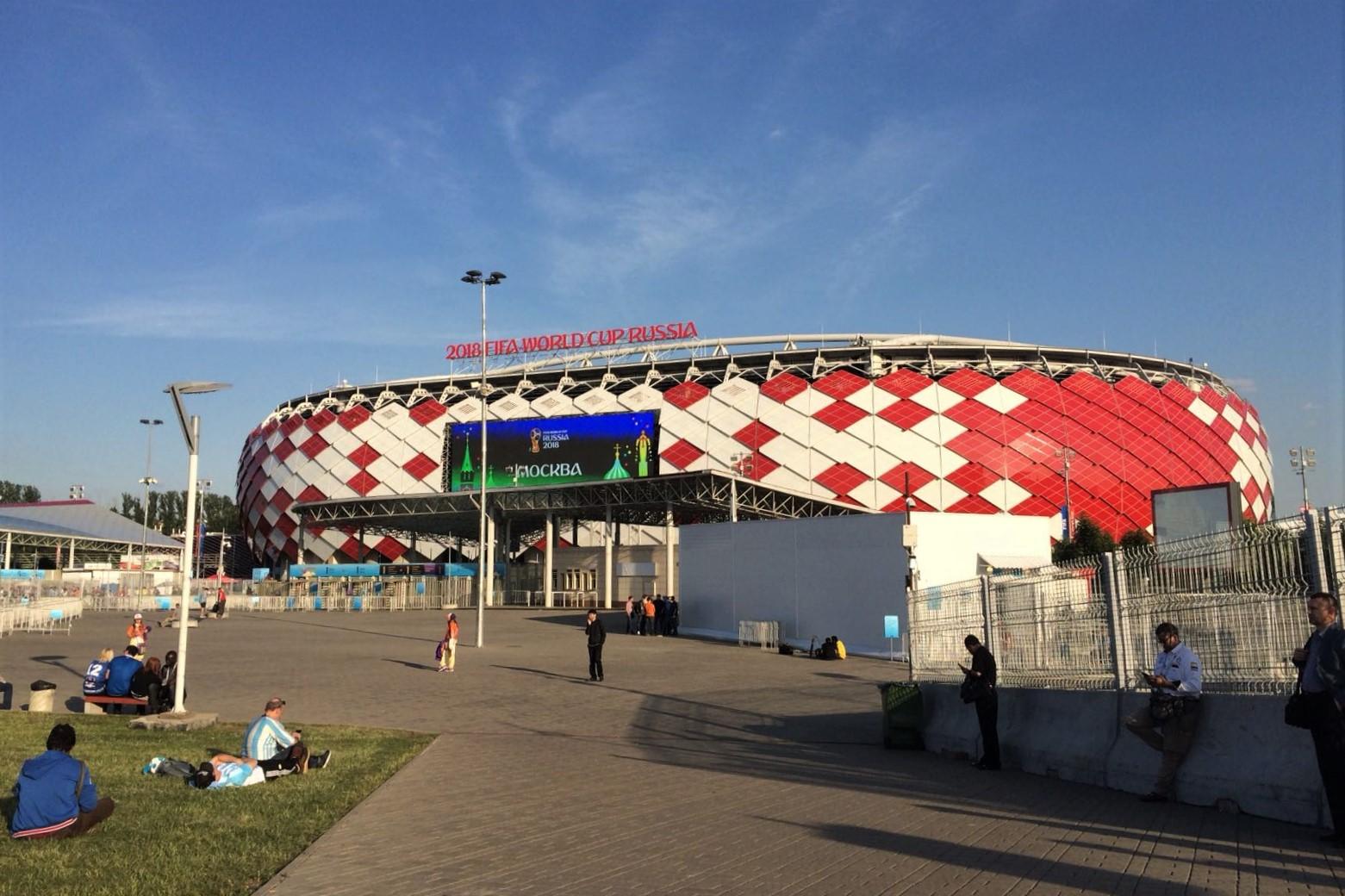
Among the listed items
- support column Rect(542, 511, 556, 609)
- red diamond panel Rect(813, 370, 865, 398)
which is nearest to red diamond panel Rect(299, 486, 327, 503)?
support column Rect(542, 511, 556, 609)

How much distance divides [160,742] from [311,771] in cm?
297

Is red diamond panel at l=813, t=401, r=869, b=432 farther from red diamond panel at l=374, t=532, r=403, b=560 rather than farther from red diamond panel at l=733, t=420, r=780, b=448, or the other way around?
red diamond panel at l=374, t=532, r=403, b=560

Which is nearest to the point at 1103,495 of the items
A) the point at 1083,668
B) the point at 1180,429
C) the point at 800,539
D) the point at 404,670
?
the point at 1180,429

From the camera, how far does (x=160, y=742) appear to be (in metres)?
10.9

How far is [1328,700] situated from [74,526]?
98.9 metres

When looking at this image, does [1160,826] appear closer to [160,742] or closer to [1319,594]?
[1319,594]

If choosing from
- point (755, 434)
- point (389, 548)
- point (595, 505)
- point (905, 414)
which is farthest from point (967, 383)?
point (389, 548)

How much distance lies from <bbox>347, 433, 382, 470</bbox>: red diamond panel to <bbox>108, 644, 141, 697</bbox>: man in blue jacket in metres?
66.7

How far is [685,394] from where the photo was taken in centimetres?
7125

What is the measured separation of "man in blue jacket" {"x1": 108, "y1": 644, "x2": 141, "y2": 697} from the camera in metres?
14.1

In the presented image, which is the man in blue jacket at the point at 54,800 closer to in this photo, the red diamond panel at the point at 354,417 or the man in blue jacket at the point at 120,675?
the man in blue jacket at the point at 120,675

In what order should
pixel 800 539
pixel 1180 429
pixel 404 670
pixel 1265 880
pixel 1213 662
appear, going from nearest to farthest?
pixel 1265 880, pixel 1213 662, pixel 404 670, pixel 800 539, pixel 1180 429

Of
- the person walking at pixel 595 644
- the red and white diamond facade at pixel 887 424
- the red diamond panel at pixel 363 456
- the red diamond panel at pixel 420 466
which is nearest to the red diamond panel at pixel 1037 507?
the red and white diamond facade at pixel 887 424

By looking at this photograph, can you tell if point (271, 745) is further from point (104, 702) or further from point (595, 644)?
point (595, 644)
